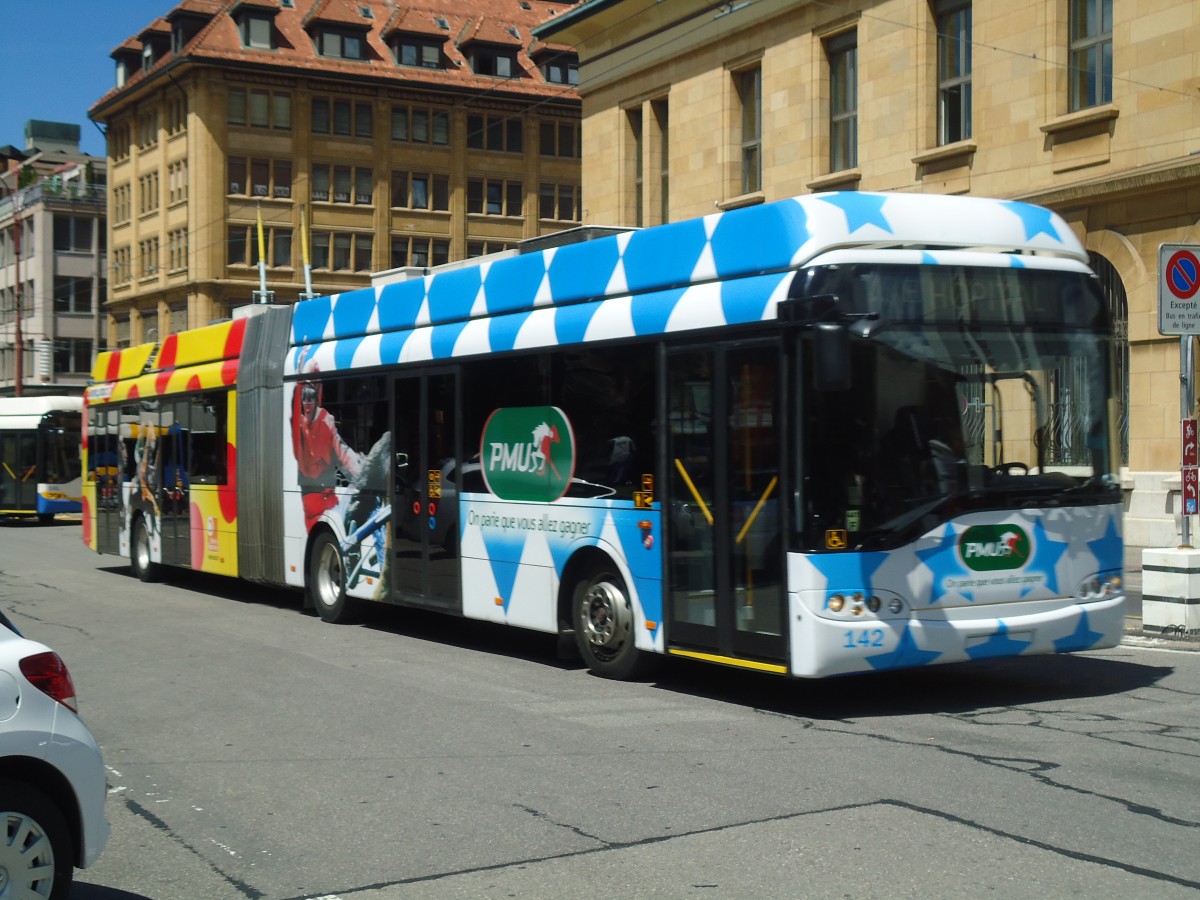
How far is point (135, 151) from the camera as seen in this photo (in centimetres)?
7175

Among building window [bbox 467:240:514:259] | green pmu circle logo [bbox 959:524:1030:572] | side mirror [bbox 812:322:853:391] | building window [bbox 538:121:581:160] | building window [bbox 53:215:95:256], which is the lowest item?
green pmu circle logo [bbox 959:524:1030:572]

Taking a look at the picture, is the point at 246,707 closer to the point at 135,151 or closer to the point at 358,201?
the point at 358,201

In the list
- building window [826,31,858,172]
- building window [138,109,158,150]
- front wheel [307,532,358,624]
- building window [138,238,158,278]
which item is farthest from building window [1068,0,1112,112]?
building window [138,109,158,150]

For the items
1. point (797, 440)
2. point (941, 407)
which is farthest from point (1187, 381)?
point (797, 440)

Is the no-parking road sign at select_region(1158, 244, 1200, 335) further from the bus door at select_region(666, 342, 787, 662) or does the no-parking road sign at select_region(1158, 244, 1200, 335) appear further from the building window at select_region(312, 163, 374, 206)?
the building window at select_region(312, 163, 374, 206)

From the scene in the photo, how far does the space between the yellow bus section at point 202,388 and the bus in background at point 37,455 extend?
19.4 m

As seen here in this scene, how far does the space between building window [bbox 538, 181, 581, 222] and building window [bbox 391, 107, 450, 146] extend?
5209 mm

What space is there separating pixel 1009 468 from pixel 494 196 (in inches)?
2480

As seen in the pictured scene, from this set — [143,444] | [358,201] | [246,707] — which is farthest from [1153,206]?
[358,201]

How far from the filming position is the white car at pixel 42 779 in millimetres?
4707

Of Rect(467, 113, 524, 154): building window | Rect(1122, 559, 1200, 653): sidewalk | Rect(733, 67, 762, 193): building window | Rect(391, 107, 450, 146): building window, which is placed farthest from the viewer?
Rect(467, 113, 524, 154): building window

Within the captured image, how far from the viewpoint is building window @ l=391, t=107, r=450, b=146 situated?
6894 cm

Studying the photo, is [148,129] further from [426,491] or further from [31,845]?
[31,845]

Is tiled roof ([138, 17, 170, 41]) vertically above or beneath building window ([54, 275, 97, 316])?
above
